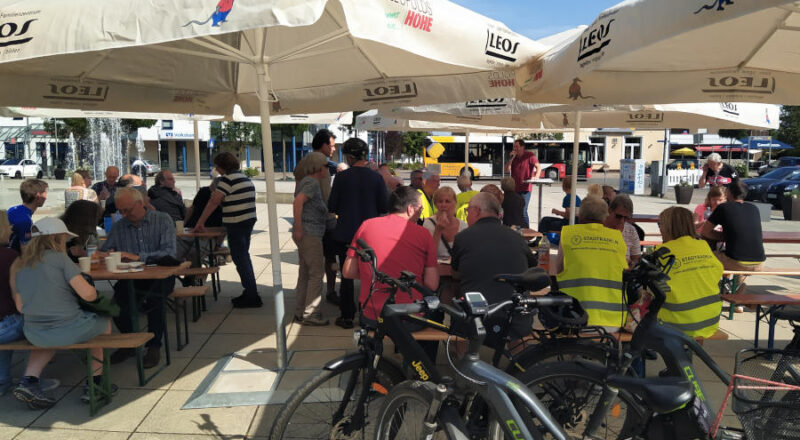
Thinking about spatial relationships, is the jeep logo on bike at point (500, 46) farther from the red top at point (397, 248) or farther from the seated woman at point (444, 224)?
the red top at point (397, 248)

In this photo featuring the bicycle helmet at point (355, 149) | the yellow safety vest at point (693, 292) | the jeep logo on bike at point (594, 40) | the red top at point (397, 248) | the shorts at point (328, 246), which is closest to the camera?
the jeep logo on bike at point (594, 40)

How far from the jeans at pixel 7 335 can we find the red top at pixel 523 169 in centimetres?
835

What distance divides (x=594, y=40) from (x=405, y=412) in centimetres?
240

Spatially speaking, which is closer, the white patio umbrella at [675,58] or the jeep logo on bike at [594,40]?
the white patio umbrella at [675,58]

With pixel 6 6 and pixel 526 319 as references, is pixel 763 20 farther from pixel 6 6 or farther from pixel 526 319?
pixel 6 6

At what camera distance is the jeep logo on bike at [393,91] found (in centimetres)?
505

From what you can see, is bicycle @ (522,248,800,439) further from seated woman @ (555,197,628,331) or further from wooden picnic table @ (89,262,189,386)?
wooden picnic table @ (89,262,189,386)

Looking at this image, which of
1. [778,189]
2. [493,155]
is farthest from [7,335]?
[493,155]

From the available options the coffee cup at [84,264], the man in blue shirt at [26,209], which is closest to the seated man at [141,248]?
the coffee cup at [84,264]

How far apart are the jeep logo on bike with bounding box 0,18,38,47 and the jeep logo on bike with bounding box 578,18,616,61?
10.0 ft

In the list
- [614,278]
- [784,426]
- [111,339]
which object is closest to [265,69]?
[111,339]

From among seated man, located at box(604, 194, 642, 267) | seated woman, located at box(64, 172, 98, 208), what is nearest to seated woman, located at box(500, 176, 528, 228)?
seated man, located at box(604, 194, 642, 267)

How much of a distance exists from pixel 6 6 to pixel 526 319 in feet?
11.5

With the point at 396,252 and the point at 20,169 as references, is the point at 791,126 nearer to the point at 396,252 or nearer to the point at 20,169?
the point at 396,252
